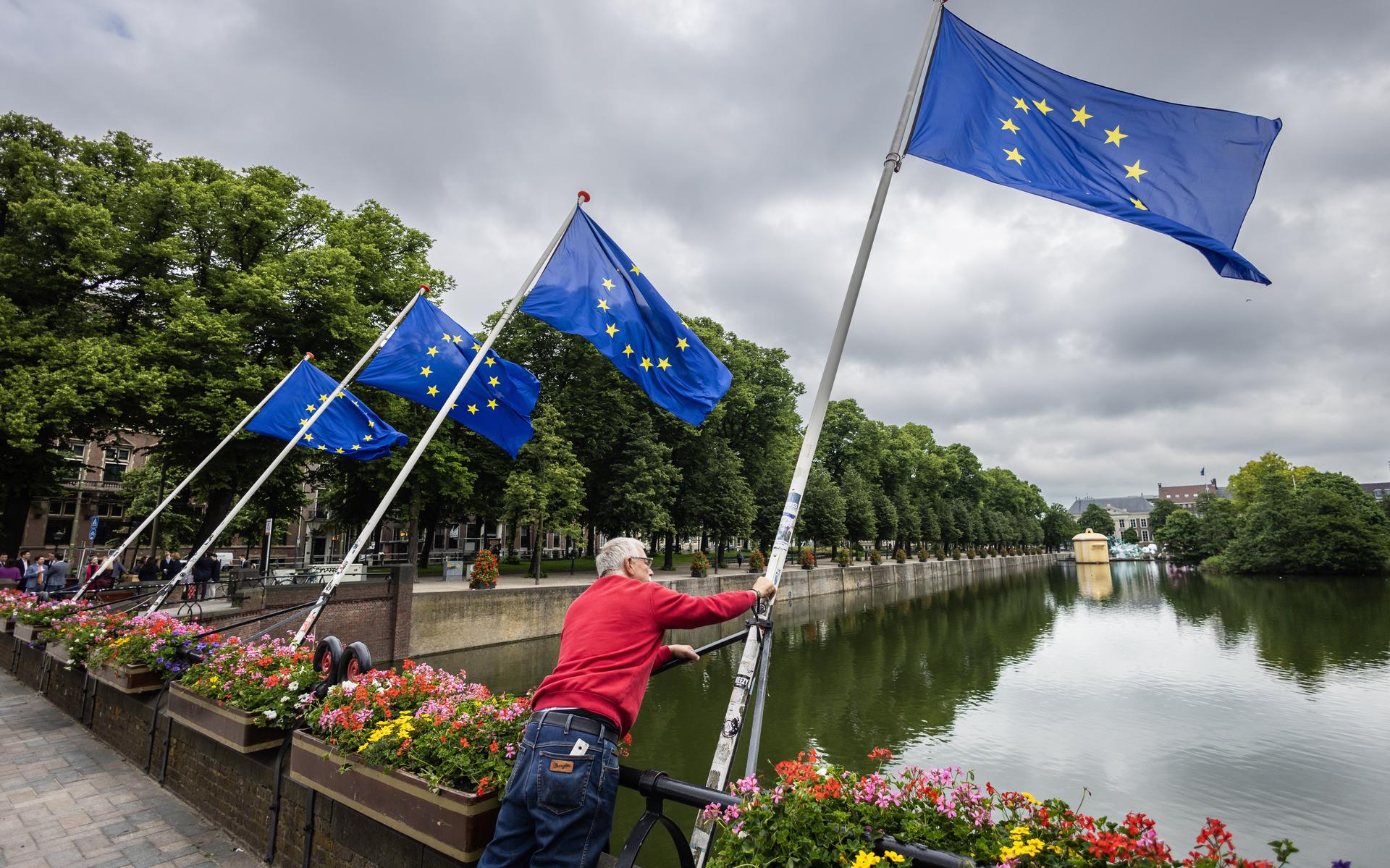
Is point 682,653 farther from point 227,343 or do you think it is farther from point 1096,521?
point 1096,521

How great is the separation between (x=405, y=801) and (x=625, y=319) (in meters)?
5.06

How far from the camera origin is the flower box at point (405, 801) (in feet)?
9.92

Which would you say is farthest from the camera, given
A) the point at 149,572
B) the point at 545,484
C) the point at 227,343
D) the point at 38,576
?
the point at 545,484

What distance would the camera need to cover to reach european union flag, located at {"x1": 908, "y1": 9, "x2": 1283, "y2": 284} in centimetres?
473

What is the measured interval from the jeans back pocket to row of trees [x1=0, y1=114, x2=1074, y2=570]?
793 inches

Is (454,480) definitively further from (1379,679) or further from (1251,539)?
(1251,539)

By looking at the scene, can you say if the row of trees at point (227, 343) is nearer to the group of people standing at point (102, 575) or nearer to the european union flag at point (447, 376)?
the group of people standing at point (102, 575)

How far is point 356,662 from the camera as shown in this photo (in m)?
4.96

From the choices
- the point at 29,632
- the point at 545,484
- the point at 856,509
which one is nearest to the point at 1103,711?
the point at 545,484

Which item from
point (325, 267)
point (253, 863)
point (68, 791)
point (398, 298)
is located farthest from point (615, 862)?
point (398, 298)

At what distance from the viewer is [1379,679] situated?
1739 centimetres

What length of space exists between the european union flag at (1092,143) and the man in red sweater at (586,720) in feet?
13.4

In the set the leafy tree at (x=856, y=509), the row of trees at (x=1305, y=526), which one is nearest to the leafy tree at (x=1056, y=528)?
the row of trees at (x=1305, y=526)

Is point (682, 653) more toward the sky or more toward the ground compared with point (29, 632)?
more toward the sky
